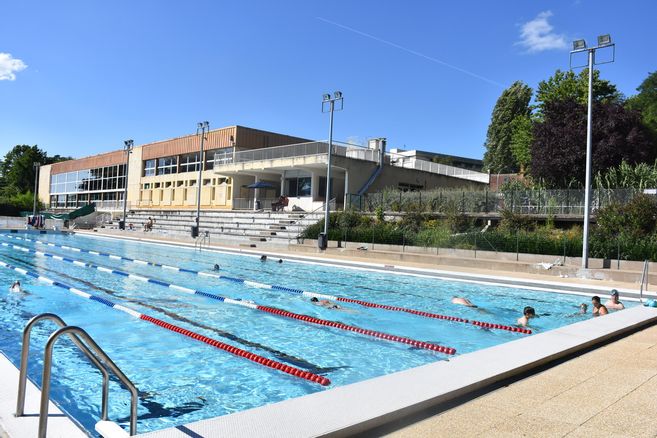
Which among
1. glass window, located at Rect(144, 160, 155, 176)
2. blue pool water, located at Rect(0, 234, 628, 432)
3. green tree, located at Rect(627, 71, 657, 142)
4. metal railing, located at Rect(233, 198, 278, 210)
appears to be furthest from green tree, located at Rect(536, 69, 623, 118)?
glass window, located at Rect(144, 160, 155, 176)

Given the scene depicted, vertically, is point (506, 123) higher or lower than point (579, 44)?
higher

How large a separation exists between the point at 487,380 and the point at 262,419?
2.04 meters

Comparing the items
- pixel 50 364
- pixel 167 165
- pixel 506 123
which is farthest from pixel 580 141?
pixel 167 165

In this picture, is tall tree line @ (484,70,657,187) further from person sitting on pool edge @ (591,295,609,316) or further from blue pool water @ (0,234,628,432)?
person sitting on pool edge @ (591,295,609,316)

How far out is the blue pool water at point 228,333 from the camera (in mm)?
5230

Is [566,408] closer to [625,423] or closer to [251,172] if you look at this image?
[625,423]

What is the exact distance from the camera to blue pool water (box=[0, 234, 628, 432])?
5.23 m

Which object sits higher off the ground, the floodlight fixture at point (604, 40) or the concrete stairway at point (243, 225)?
the floodlight fixture at point (604, 40)

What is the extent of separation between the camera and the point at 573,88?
1334 inches

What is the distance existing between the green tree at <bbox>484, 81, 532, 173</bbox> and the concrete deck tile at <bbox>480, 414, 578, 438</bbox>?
5104 cm

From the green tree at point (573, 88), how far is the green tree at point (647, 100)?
1.78 metres

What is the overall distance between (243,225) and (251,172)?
20.6 feet

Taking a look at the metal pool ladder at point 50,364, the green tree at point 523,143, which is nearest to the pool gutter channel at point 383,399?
the metal pool ladder at point 50,364

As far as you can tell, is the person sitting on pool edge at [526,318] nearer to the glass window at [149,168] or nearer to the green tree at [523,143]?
the green tree at [523,143]
